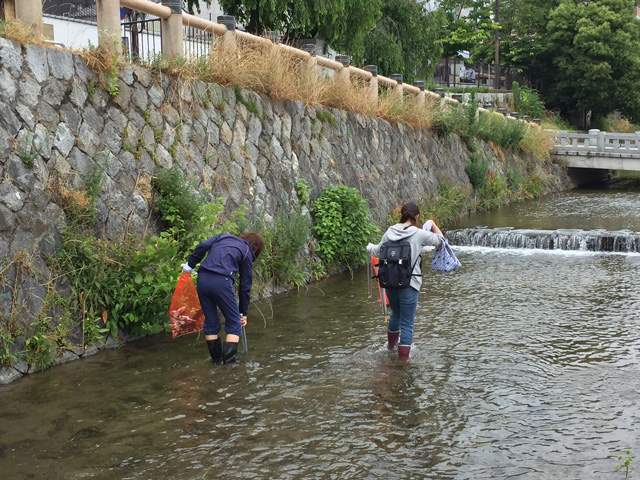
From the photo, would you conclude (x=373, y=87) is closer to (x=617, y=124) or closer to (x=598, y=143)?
(x=598, y=143)

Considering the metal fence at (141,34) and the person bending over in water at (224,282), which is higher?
the metal fence at (141,34)

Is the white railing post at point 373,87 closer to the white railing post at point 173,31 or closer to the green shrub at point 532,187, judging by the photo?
the white railing post at point 173,31

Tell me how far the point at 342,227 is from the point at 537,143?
18853 millimetres

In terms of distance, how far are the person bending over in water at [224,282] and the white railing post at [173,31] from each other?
497cm

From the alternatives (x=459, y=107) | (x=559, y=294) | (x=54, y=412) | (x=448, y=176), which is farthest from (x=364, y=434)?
(x=459, y=107)

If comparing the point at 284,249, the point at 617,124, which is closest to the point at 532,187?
the point at 284,249

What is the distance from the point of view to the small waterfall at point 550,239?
15953 millimetres

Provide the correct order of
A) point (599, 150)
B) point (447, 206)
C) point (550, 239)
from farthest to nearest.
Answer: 1. point (599, 150)
2. point (447, 206)
3. point (550, 239)

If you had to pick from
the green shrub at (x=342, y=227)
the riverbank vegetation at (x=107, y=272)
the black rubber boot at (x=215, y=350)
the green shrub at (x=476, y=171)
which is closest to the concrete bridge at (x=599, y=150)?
the green shrub at (x=476, y=171)

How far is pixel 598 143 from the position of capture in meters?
31.0

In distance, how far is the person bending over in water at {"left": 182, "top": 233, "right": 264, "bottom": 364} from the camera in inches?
302

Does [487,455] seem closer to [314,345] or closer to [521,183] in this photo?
[314,345]

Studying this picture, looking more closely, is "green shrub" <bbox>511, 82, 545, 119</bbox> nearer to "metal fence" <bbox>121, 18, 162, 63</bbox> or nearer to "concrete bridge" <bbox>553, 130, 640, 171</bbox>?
"concrete bridge" <bbox>553, 130, 640, 171</bbox>

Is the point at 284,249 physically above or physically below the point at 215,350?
above
